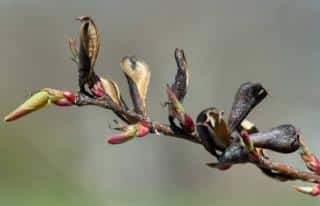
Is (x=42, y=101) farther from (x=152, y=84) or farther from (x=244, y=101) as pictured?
(x=152, y=84)

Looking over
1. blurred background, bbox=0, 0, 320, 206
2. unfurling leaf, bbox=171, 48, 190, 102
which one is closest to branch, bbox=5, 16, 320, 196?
unfurling leaf, bbox=171, 48, 190, 102

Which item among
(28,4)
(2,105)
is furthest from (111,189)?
(28,4)

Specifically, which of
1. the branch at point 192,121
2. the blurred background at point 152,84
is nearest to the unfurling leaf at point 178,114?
the branch at point 192,121

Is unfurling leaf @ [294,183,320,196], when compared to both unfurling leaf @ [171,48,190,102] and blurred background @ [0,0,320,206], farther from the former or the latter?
blurred background @ [0,0,320,206]

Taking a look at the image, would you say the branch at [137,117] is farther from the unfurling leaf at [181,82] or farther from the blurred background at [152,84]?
the blurred background at [152,84]

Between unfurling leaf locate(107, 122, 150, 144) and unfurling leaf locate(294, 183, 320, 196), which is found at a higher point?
unfurling leaf locate(107, 122, 150, 144)

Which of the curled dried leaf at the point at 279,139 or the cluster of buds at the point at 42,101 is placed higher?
the cluster of buds at the point at 42,101
